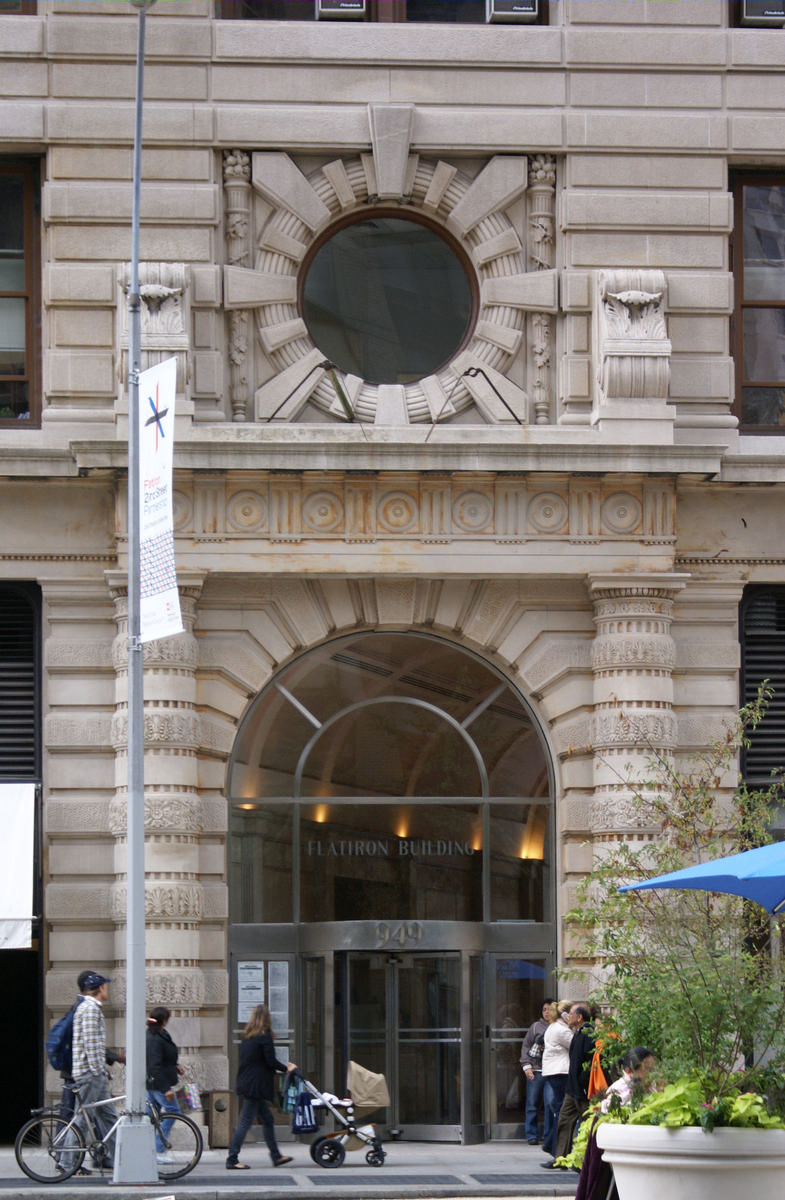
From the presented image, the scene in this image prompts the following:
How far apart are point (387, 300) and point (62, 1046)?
10.9 meters

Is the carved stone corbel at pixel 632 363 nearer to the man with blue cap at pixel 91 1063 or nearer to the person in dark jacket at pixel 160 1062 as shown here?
the person in dark jacket at pixel 160 1062

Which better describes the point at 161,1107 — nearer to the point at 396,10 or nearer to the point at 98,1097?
the point at 98,1097

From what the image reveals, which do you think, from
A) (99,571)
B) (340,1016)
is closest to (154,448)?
A: (99,571)

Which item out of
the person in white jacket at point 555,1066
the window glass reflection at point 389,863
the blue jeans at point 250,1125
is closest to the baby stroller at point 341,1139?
the blue jeans at point 250,1125

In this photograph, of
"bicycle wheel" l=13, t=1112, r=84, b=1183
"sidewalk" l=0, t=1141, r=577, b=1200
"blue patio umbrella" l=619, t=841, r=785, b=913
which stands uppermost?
"blue patio umbrella" l=619, t=841, r=785, b=913

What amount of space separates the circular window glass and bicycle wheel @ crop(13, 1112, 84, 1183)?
1086 centimetres

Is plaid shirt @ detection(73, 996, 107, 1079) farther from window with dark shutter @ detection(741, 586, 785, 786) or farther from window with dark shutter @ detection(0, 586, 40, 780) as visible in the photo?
window with dark shutter @ detection(741, 586, 785, 786)

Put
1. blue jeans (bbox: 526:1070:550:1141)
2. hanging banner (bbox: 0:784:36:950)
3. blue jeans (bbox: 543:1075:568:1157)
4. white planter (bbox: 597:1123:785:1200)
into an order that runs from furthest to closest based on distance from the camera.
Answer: blue jeans (bbox: 526:1070:550:1141) → hanging banner (bbox: 0:784:36:950) → blue jeans (bbox: 543:1075:568:1157) → white planter (bbox: 597:1123:785:1200)

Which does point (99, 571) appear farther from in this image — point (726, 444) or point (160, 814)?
point (726, 444)

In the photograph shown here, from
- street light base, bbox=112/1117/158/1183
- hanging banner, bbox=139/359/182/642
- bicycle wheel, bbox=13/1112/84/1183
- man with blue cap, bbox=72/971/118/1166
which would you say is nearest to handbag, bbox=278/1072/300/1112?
man with blue cap, bbox=72/971/118/1166

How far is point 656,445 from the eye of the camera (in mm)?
24641

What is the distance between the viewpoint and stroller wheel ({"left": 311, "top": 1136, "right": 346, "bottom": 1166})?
69.5 ft

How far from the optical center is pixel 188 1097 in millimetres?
21922

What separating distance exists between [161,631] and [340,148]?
871 centimetres
